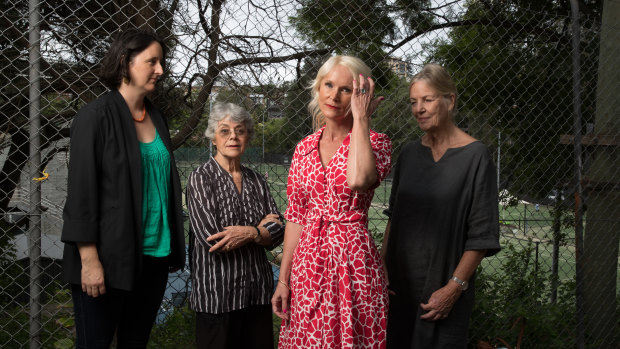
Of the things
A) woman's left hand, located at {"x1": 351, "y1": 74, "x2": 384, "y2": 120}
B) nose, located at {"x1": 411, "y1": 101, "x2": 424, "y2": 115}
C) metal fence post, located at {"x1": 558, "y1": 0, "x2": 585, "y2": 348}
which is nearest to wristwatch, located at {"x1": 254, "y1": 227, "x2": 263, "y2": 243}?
woman's left hand, located at {"x1": 351, "y1": 74, "x2": 384, "y2": 120}

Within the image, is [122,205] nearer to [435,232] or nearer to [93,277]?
[93,277]

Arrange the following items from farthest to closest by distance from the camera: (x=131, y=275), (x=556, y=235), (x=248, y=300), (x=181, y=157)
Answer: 1. (x=556, y=235)
2. (x=181, y=157)
3. (x=248, y=300)
4. (x=131, y=275)

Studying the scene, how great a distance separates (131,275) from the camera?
72.6 inches

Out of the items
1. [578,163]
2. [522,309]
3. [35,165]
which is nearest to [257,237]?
[35,165]

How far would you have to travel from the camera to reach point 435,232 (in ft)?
6.97

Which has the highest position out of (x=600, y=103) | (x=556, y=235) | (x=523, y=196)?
(x=600, y=103)

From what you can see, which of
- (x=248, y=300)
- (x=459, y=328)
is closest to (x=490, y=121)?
(x=459, y=328)

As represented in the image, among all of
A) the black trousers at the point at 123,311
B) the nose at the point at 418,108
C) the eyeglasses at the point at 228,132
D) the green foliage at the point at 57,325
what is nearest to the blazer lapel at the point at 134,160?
the black trousers at the point at 123,311

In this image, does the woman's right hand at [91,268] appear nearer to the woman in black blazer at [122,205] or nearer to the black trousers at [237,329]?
the woman in black blazer at [122,205]

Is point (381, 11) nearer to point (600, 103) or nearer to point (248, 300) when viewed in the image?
point (600, 103)

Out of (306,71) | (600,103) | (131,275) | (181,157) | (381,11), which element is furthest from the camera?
(600,103)

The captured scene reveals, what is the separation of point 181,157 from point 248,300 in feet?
2.88

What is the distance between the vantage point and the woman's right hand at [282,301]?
6.75 feet

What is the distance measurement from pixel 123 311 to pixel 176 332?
915 mm
